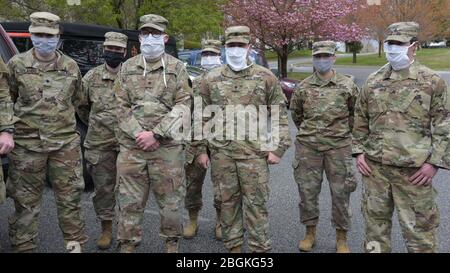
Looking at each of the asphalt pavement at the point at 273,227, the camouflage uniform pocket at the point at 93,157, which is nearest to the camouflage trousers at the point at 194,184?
the asphalt pavement at the point at 273,227

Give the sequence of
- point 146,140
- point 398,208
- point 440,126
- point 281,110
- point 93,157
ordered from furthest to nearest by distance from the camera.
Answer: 1. point 93,157
2. point 281,110
3. point 146,140
4. point 398,208
5. point 440,126

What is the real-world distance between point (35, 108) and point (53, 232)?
147 centimetres

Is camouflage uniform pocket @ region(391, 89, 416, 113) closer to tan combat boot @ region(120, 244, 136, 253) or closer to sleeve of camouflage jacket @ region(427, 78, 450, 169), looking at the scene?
sleeve of camouflage jacket @ region(427, 78, 450, 169)

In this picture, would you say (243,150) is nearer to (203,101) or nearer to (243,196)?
(243,196)

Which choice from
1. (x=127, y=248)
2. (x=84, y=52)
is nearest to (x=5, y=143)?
(x=127, y=248)

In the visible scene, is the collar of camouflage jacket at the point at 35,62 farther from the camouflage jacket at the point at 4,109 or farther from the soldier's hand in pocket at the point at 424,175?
the soldier's hand in pocket at the point at 424,175

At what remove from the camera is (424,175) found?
3.27 m

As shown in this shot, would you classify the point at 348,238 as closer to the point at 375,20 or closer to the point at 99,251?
the point at 99,251

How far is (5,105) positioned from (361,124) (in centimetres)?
255

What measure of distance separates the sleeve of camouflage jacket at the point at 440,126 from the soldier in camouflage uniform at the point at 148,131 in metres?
1.75

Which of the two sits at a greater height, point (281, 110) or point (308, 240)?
point (281, 110)

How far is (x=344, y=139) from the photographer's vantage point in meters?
4.15

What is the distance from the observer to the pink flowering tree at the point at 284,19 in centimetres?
1798

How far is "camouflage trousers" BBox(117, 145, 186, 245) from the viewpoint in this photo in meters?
3.62
